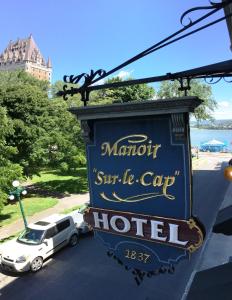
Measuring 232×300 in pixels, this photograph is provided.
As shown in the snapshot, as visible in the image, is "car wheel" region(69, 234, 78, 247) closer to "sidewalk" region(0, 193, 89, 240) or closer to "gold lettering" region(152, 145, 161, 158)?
"sidewalk" region(0, 193, 89, 240)

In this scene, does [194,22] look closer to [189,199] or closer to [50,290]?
[189,199]

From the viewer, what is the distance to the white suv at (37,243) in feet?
45.7

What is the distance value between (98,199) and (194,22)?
8.20ft

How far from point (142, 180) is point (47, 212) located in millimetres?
19709

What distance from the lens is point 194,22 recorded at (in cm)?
362

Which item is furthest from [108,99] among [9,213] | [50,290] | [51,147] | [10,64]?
[10,64]

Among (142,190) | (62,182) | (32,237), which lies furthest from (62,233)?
(62,182)

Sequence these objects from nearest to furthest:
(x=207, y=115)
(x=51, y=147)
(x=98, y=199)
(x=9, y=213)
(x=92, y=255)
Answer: (x=98, y=199), (x=92, y=255), (x=9, y=213), (x=51, y=147), (x=207, y=115)

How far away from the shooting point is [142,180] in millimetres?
4070

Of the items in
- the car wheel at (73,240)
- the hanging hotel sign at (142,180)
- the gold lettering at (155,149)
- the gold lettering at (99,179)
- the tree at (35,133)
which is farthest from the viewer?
the tree at (35,133)

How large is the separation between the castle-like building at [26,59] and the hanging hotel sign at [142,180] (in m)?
172

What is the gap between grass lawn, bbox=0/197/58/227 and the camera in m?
21.6

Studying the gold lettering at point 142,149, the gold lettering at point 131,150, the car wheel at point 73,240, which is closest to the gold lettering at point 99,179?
the gold lettering at point 131,150

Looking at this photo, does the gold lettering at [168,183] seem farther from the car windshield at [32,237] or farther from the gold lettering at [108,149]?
the car windshield at [32,237]
